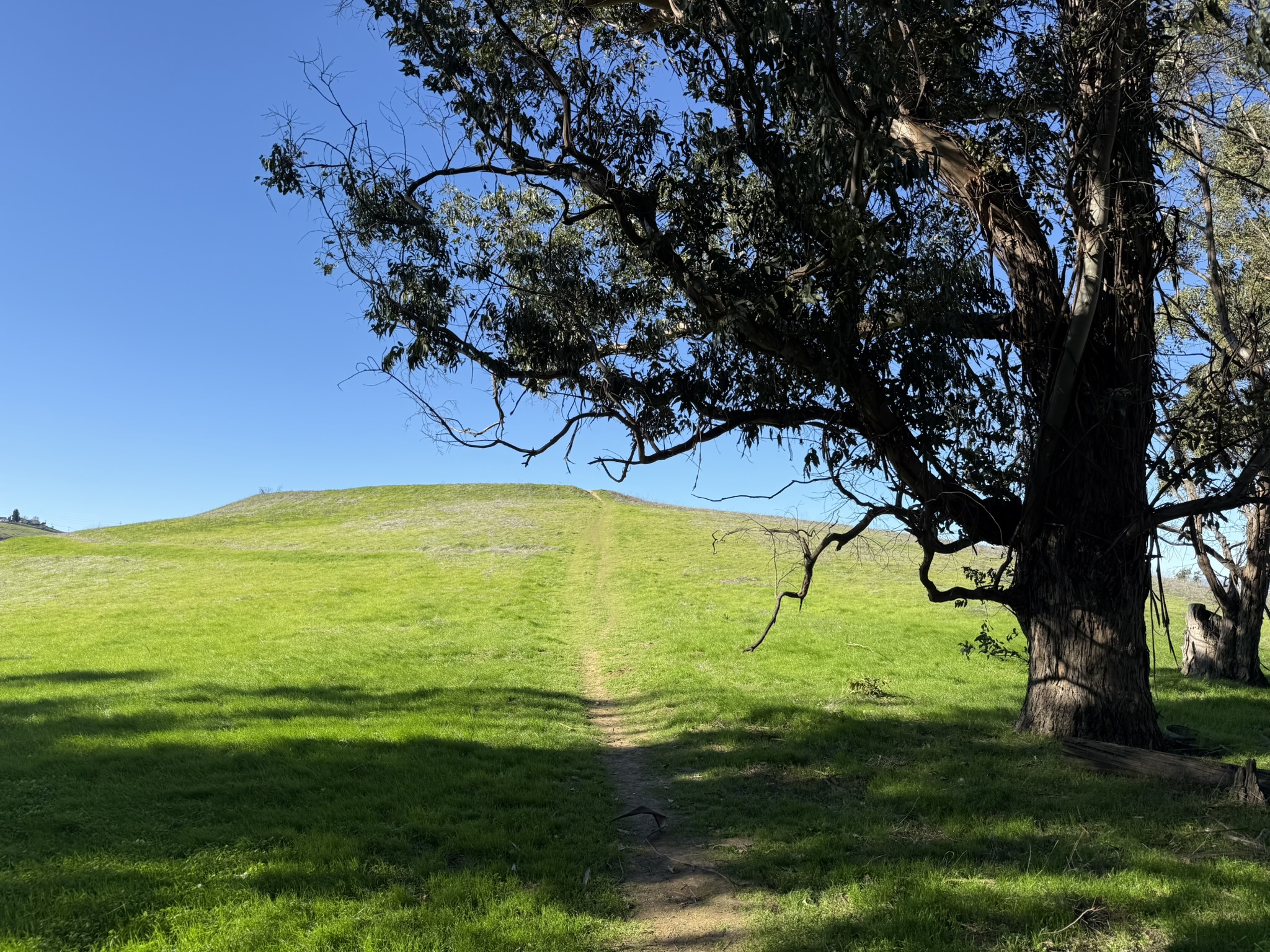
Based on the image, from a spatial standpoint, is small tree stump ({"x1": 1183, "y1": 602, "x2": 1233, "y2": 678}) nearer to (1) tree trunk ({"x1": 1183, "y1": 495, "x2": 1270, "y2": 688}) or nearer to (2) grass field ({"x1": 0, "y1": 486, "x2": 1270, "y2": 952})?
(1) tree trunk ({"x1": 1183, "y1": 495, "x2": 1270, "y2": 688})

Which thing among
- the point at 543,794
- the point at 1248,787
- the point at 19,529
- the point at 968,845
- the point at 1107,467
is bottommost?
the point at 543,794

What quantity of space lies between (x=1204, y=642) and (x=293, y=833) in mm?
18256

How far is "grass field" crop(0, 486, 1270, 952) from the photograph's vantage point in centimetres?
600

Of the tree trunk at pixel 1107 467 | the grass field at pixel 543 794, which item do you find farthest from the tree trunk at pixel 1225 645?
the tree trunk at pixel 1107 467

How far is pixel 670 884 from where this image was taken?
6.89m

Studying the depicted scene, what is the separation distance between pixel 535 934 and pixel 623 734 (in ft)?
22.3

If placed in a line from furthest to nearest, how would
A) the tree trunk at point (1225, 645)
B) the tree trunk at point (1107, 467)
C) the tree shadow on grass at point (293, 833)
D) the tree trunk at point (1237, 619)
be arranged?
1. the tree trunk at point (1225, 645)
2. the tree trunk at point (1237, 619)
3. the tree trunk at point (1107, 467)
4. the tree shadow on grass at point (293, 833)

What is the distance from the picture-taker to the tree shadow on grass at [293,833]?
19.8 feet

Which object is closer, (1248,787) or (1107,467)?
(1248,787)

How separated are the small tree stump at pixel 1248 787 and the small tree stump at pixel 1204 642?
1023 centimetres

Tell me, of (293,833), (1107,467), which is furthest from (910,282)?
(293,833)

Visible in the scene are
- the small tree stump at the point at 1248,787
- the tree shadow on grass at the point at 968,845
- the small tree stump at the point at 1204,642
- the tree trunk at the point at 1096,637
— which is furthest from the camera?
the small tree stump at the point at 1204,642

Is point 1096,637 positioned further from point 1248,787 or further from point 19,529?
point 19,529

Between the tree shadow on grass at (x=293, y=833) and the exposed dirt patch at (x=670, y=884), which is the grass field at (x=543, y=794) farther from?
the exposed dirt patch at (x=670, y=884)
